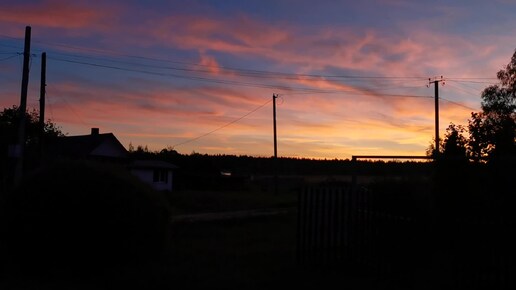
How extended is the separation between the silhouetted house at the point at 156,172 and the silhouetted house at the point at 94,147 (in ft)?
6.13

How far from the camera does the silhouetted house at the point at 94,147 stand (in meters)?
50.1

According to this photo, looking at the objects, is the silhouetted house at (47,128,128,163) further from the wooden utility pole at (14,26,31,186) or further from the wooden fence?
the wooden fence

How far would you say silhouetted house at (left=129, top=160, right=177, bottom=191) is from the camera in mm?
51188

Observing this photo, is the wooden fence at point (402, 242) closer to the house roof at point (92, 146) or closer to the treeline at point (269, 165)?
the treeline at point (269, 165)

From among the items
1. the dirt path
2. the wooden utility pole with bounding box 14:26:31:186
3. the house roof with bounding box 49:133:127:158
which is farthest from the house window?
the wooden utility pole with bounding box 14:26:31:186

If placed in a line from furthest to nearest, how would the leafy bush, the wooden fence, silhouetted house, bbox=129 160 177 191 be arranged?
1. silhouetted house, bbox=129 160 177 191
2. the leafy bush
3. the wooden fence

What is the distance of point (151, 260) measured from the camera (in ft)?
37.1

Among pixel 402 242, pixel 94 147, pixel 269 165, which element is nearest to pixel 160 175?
pixel 94 147

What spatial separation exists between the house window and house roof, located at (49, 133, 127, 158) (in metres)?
3.44

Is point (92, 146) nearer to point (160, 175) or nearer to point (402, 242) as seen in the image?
point (160, 175)

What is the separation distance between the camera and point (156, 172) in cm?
5306

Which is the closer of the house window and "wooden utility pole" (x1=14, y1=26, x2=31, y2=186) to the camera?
"wooden utility pole" (x1=14, y1=26, x2=31, y2=186)

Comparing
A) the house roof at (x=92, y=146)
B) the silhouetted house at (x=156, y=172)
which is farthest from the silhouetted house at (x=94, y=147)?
the silhouetted house at (x=156, y=172)

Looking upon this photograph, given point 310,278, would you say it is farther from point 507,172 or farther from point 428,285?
point 507,172
